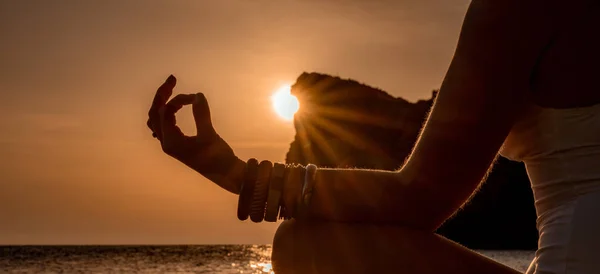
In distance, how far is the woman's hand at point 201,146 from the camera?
2.08 m

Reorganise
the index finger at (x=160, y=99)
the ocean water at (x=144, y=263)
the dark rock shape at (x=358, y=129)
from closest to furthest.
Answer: the index finger at (x=160, y=99)
the ocean water at (x=144, y=263)
the dark rock shape at (x=358, y=129)

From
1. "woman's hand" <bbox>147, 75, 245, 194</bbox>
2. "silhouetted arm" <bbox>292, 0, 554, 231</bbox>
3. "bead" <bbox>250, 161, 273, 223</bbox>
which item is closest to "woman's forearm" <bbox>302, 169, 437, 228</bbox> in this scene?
"silhouetted arm" <bbox>292, 0, 554, 231</bbox>

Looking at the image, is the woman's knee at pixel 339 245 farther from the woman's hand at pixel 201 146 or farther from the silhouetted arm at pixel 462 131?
the woman's hand at pixel 201 146

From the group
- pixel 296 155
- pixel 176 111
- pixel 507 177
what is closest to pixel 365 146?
pixel 296 155

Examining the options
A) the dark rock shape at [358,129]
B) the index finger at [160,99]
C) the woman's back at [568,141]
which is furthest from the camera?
the dark rock shape at [358,129]

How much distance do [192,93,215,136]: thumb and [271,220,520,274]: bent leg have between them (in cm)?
37

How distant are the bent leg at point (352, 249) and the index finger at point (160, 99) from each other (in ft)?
1.62

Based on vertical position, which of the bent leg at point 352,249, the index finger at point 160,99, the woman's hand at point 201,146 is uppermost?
the index finger at point 160,99

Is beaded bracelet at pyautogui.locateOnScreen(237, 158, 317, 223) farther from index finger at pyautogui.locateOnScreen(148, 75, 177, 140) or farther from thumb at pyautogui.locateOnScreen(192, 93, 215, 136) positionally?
index finger at pyautogui.locateOnScreen(148, 75, 177, 140)

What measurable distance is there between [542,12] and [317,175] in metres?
0.76

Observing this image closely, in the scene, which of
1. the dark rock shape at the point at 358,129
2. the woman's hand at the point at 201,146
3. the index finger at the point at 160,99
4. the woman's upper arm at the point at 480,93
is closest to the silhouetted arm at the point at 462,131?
the woman's upper arm at the point at 480,93

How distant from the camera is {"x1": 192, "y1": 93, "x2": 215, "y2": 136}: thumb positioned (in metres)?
2.06

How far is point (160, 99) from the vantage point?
86.7 inches

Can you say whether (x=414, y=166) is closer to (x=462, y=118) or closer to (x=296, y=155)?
(x=462, y=118)
